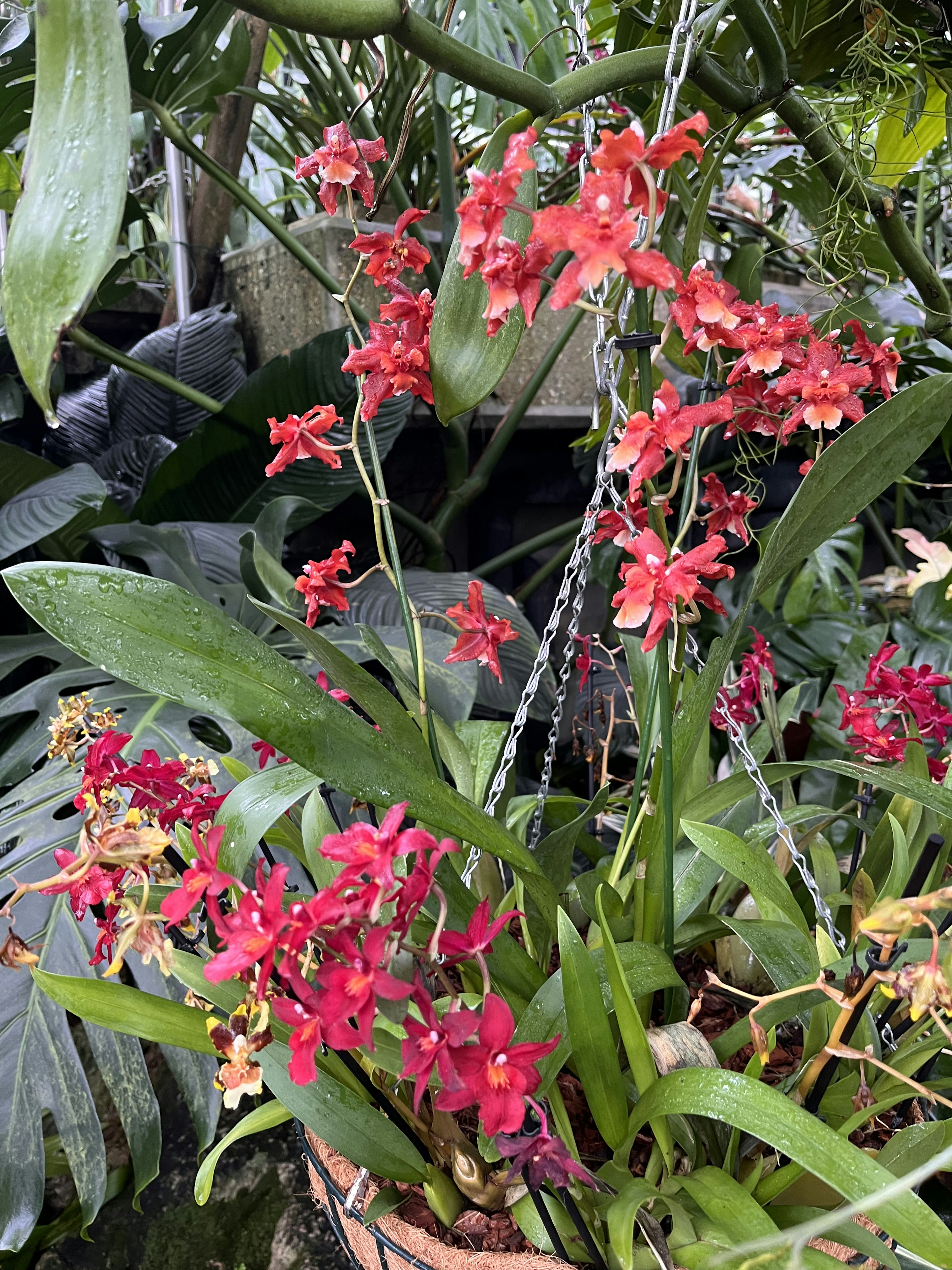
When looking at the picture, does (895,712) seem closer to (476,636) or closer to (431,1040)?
(476,636)

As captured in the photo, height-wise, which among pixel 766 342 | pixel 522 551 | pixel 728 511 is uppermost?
pixel 766 342

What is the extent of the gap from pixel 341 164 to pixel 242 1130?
580 mm

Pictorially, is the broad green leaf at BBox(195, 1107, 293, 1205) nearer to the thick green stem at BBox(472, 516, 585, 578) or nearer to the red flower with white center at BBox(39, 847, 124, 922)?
the red flower with white center at BBox(39, 847, 124, 922)

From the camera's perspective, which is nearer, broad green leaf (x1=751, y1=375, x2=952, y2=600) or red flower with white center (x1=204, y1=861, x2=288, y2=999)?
red flower with white center (x1=204, y1=861, x2=288, y2=999)

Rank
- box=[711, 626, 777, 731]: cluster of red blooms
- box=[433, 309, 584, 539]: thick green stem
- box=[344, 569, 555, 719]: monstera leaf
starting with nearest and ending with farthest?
1. box=[711, 626, 777, 731]: cluster of red blooms
2. box=[344, 569, 555, 719]: monstera leaf
3. box=[433, 309, 584, 539]: thick green stem

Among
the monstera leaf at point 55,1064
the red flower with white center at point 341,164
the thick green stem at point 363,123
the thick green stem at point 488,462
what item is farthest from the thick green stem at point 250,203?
the monstera leaf at point 55,1064

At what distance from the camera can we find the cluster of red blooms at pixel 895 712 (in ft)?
2.04

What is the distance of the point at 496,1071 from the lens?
13.0 inches

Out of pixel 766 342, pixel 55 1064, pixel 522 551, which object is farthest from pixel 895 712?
pixel 522 551

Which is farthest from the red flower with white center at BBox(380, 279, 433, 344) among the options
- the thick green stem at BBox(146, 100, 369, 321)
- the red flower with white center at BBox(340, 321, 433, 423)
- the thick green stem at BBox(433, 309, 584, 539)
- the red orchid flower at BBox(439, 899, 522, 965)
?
the thick green stem at BBox(433, 309, 584, 539)

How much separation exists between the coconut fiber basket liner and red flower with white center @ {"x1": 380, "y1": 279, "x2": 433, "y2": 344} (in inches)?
19.3

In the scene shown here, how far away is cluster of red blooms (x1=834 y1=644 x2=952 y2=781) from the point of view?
2.04ft

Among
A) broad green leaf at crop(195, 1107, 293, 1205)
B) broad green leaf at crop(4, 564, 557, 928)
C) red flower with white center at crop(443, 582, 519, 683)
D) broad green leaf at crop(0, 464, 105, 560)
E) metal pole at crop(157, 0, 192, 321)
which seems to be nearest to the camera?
broad green leaf at crop(4, 564, 557, 928)

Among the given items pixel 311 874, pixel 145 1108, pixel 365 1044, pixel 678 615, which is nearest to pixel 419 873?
pixel 365 1044
